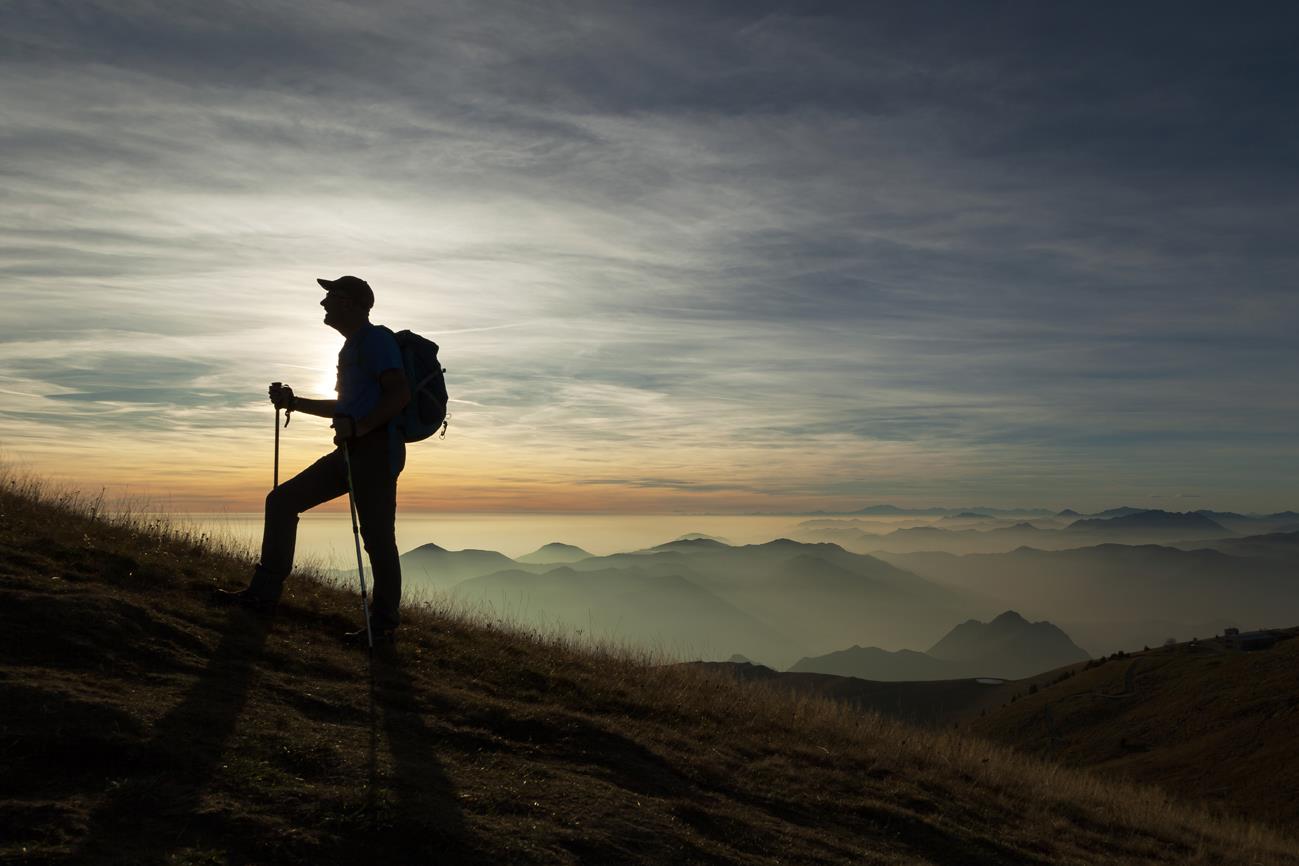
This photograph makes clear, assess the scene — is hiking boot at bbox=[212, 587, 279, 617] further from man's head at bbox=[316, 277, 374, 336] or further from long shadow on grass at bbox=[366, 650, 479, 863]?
man's head at bbox=[316, 277, 374, 336]

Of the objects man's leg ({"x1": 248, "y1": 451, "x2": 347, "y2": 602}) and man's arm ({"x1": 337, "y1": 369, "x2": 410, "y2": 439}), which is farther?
man's leg ({"x1": 248, "y1": 451, "x2": 347, "y2": 602})

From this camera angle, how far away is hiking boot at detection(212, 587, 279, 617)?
7.47 m

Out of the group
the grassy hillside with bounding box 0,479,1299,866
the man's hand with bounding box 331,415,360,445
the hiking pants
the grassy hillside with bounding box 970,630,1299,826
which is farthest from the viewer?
the grassy hillside with bounding box 970,630,1299,826

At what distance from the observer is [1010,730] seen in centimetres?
3834

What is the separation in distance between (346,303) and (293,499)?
156 cm

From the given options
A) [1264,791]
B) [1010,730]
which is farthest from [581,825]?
[1010,730]

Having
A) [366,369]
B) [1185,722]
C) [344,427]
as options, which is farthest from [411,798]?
[1185,722]

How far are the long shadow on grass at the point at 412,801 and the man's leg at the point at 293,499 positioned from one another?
1.68m

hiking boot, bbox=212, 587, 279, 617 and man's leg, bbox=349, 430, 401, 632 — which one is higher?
man's leg, bbox=349, 430, 401, 632

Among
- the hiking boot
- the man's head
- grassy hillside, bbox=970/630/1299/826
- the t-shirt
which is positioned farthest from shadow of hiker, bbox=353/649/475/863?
grassy hillside, bbox=970/630/1299/826

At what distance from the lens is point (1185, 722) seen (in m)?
29.0

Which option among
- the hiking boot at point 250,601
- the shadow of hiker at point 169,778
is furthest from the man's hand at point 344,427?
the shadow of hiker at point 169,778

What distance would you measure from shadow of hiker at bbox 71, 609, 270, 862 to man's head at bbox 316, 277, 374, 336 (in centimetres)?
269

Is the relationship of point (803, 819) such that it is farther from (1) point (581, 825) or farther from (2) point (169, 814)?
(2) point (169, 814)
